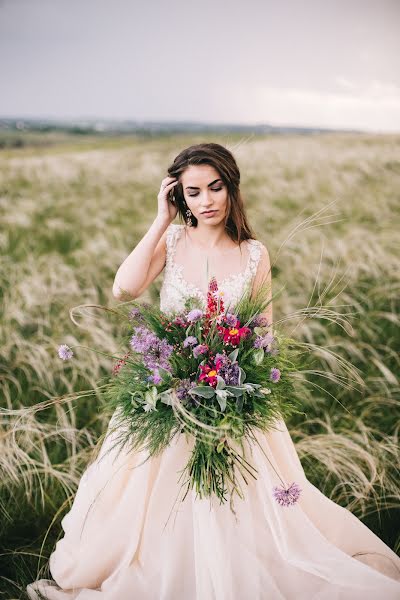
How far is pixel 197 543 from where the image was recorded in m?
1.78

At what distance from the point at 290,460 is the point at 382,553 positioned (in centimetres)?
57

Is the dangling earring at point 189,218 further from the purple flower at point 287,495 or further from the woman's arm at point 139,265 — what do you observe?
the purple flower at point 287,495

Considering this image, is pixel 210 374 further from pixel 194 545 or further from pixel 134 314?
pixel 194 545

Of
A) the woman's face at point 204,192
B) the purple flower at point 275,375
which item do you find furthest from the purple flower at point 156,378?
the woman's face at point 204,192

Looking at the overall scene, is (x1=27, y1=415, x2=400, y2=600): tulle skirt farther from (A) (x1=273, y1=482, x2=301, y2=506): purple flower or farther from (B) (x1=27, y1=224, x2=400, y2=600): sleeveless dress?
(A) (x1=273, y1=482, x2=301, y2=506): purple flower

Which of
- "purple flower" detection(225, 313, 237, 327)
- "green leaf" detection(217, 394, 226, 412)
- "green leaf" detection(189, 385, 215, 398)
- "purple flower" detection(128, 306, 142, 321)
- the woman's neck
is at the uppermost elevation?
the woman's neck

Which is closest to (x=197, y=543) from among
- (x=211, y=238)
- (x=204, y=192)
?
(x=211, y=238)

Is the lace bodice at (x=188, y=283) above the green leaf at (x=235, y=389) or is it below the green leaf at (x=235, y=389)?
→ above

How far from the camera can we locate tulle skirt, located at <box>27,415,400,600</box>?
179 cm

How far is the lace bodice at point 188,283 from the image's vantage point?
2029mm

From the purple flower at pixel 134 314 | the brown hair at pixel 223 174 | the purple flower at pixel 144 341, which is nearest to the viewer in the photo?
the purple flower at pixel 144 341

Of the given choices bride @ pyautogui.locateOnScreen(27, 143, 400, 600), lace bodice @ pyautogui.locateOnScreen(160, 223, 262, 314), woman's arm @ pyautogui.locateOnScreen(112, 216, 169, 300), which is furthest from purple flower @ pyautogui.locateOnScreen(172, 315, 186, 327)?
woman's arm @ pyautogui.locateOnScreen(112, 216, 169, 300)

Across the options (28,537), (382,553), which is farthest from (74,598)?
(382,553)

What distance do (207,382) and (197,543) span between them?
0.65 m
